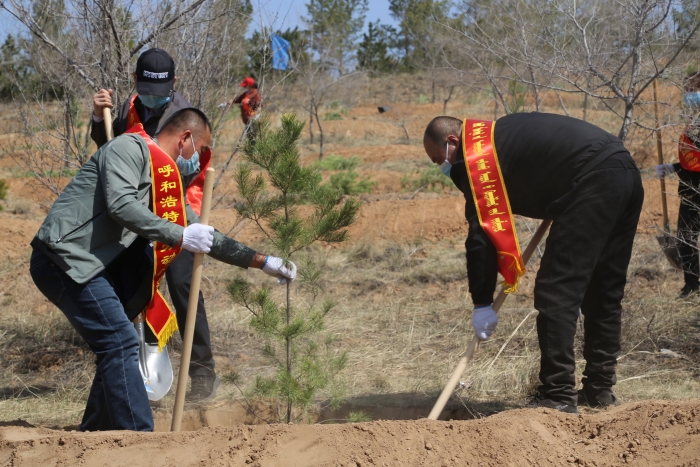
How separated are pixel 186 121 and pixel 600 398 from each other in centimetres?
269

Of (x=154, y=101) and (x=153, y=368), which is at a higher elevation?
(x=154, y=101)

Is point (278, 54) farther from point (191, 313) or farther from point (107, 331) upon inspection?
point (107, 331)

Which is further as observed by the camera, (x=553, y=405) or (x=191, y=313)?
(x=553, y=405)

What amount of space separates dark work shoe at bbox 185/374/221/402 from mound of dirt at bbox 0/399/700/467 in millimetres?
1424

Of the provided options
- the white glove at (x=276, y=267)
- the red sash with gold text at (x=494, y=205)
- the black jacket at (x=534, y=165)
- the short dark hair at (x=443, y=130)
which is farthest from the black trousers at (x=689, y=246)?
the white glove at (x=276, y=267)

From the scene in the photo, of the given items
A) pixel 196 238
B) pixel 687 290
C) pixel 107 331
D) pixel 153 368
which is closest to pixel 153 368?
pixel 153 368

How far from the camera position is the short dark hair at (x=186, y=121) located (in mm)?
3686

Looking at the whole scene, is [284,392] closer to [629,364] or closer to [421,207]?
[629,364]

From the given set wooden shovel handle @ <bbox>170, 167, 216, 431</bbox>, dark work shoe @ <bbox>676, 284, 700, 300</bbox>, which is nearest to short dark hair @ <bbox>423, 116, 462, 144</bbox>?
wooden shovel handle @ <bbox>170, 167, 216, 431</bbox>

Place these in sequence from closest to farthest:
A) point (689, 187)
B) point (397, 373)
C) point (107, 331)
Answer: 1. point (107, 331)
2. point (397, 373)
3. point (689, 187)

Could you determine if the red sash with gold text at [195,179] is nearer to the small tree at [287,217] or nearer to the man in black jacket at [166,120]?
the man in black jacket at [166,120]

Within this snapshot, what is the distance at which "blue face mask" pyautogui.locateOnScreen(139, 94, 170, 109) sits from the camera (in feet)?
13.6

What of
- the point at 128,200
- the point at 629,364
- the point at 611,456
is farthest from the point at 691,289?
the point at 128,200

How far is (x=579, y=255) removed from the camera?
3752 mm
